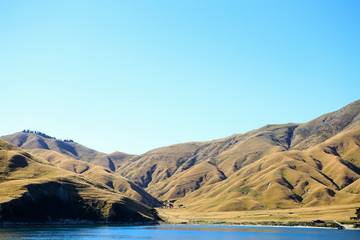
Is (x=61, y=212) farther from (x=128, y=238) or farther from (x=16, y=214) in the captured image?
(x=128, y=238)

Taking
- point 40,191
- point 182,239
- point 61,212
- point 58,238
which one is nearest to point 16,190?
point 40,191

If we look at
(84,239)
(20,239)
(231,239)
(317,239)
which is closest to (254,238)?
(231,239)

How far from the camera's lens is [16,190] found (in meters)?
183

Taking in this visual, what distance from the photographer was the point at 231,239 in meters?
133

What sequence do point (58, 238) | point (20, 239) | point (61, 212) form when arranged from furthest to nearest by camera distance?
point (61, 212) → point (58, 238) → point (20, 239)

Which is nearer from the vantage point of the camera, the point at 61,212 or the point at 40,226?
the point at 40,226

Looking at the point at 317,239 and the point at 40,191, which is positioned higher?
the point at 40,191

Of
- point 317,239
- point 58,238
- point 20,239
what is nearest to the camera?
point 20,239

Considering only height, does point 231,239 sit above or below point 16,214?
below

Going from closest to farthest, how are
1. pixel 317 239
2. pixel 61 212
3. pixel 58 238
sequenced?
pixel 58 238 → pixel 317 239 → pixel 61 212

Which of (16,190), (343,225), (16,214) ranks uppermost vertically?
(16,190)

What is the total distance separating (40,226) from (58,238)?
5960 centimetres

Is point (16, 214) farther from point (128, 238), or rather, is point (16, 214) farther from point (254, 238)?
point (254, 238)

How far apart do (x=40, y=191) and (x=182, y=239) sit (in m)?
101
